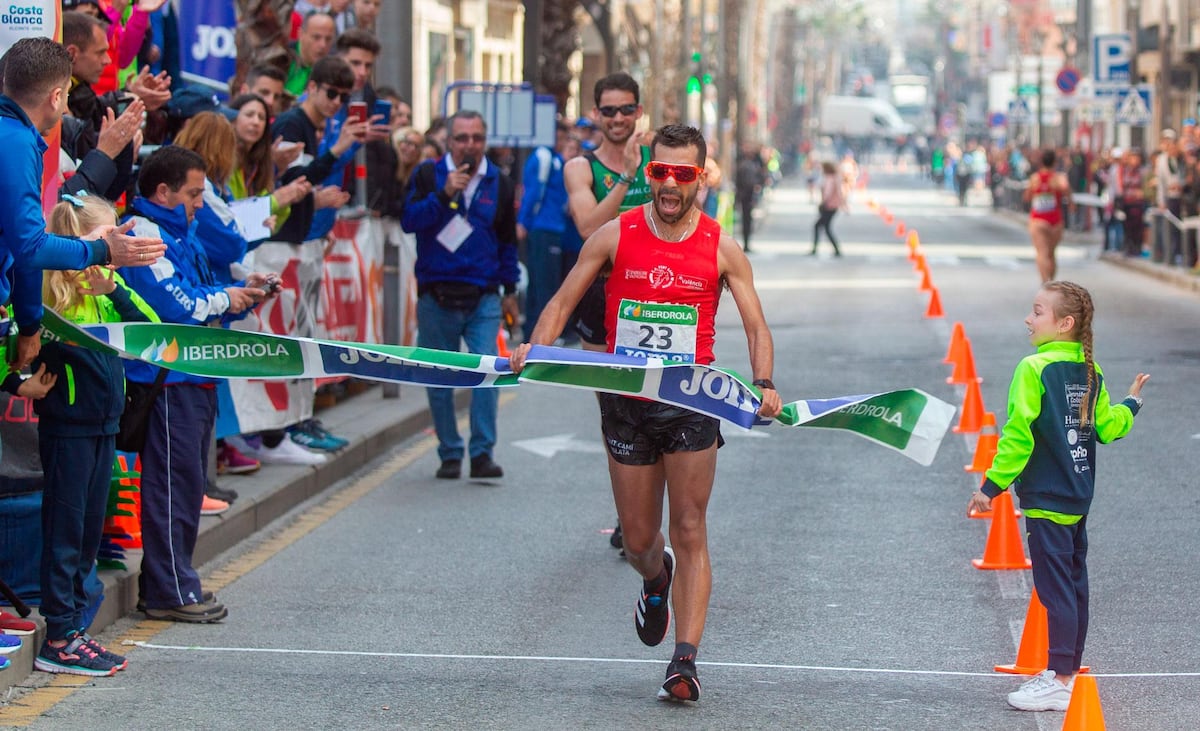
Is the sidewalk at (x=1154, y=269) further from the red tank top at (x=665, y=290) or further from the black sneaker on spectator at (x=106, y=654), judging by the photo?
the black sneaker on spectator at (x=106, y=654)

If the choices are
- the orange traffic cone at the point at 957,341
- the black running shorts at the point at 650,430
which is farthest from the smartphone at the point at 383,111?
the black running shorts at the point at 650,430

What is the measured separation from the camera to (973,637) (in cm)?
723

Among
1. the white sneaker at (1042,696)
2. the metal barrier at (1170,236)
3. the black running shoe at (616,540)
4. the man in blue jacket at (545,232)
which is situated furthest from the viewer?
the metal barrier at (1170,236)

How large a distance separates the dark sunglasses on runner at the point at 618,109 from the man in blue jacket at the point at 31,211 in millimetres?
2530

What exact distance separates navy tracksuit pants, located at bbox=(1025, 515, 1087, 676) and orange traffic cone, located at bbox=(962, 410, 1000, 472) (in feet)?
12.1

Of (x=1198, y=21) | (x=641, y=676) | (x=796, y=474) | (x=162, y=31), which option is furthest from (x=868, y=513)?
(x=1198, y=21)

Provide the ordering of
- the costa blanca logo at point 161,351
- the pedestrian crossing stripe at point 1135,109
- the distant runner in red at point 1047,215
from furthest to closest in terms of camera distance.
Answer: the pedestrian crossing stripe at point 1135,109
the distant runner in red at point 1047,215
the costa blanca logo at point 161,351

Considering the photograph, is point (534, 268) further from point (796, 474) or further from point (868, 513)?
point (868, 513)

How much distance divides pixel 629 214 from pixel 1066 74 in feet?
132

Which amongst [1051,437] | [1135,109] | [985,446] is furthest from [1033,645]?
[1135,109]

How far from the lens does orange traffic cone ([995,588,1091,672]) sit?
259 inches

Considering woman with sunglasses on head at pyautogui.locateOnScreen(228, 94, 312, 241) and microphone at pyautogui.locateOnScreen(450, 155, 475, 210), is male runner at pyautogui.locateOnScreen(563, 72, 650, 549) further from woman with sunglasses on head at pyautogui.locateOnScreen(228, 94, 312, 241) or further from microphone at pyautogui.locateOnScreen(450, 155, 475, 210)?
microphone at pyautogui.locateOnScreen(450, 155, 475, 210)

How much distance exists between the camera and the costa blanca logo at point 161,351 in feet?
22.1

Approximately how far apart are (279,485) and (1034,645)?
4.57m
